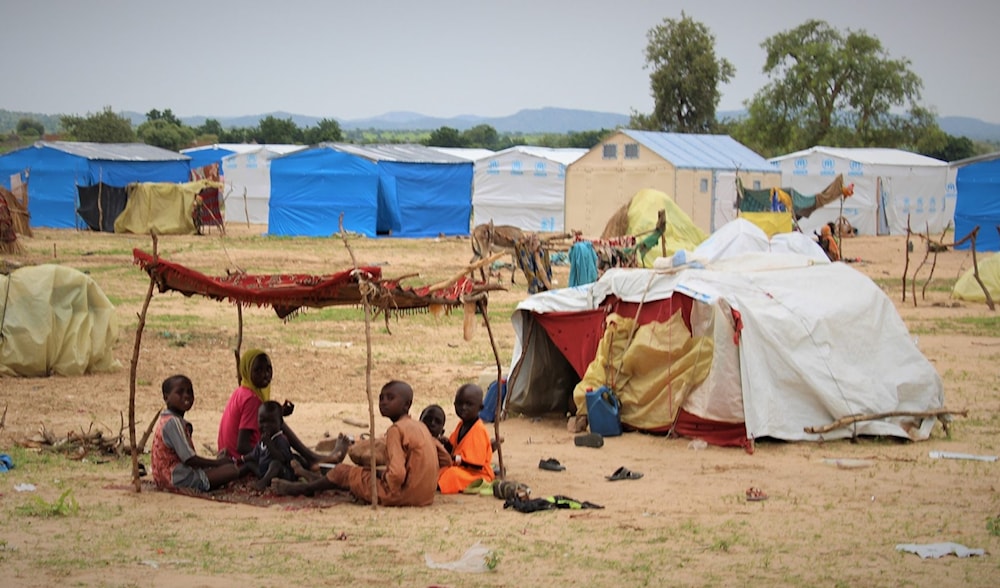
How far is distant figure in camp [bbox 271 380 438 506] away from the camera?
7824mm

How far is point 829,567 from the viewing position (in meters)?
6.45

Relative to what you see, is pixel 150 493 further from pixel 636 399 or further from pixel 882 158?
pixel 882 158

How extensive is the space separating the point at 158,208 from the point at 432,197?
8.63 metres

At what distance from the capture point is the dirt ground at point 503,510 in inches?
243

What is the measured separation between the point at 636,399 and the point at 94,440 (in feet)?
15.4

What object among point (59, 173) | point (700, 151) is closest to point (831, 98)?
point (700, 151)

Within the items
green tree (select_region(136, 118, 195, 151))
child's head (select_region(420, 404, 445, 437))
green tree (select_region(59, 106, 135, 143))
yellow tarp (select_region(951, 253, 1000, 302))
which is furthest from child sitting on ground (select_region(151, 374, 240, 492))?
green tree (select_region(136, 118, 195, 151))

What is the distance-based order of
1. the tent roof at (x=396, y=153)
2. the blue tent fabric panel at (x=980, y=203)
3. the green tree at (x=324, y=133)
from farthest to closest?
the green tree at (x=324, y=133) < the tent roof at (x=396, y=153) < the blue tent fabric panel at (x=980, y=203)

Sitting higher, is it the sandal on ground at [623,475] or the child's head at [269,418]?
the child's head at [269,418]

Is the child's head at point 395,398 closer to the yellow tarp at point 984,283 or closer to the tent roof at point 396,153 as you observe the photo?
the yellow tarp at point 984,283

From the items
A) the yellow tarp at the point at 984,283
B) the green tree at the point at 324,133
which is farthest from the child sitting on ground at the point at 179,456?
the green tree at the point at 324,133

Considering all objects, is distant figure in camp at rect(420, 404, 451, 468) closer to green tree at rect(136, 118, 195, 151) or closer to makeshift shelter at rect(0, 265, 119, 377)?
makeshift shelter at rect(0, 265, 119, 377)

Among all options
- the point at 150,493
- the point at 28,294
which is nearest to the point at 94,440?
the point at 150,493

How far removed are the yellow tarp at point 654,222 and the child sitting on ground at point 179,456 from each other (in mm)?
20058
